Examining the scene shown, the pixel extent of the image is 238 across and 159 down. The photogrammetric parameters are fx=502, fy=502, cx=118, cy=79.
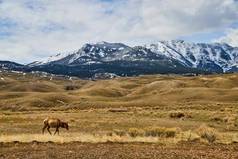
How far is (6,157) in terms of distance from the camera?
24.4 m

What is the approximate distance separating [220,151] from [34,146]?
1083cm

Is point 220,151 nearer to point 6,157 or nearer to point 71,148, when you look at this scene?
point 71,148

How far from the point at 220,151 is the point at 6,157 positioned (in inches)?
458

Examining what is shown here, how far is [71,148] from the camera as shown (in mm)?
28797

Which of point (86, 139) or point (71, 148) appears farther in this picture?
point (86, 139)

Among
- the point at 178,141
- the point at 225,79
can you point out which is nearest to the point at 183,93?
the point at 225,79

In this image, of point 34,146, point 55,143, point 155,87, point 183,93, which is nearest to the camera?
point 34,146

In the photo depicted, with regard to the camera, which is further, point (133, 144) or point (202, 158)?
point (133, 144)

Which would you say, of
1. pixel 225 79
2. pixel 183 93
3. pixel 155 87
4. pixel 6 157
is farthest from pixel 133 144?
pixel 225 79

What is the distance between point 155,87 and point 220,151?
15118 centimetres

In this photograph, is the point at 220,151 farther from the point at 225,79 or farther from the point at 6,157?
the point at 225,79

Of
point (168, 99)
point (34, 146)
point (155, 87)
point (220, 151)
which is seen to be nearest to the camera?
point (220, 151)

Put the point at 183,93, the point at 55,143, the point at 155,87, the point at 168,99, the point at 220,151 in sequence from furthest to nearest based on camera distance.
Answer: the point at 155,87 < the point at 183,93 < the point at 168,99 < the point at 55,143 < the point at 220,151

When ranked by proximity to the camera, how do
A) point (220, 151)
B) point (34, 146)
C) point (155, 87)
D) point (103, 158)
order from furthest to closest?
point (155, 87) < point (34, 146) < point (220, 151) < point (103, 158)
